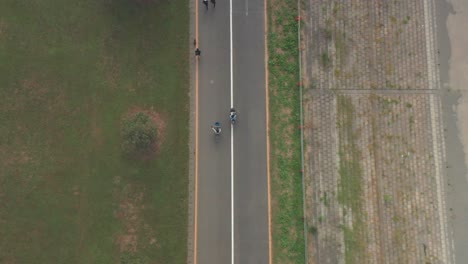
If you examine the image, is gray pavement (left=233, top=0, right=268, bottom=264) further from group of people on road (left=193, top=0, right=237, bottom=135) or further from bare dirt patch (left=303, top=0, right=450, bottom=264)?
bare dirt patch (left=303, top=0, right=450, bottom=264)

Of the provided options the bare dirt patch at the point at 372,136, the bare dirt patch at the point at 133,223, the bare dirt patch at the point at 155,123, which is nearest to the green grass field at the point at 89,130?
the bare dirt patch at the point at 133,223

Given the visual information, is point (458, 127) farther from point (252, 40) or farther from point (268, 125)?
point (252, 40)

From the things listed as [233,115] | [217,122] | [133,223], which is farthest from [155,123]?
[133,223]

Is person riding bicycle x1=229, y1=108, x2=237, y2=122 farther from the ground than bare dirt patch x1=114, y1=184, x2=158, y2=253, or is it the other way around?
person riding bicycle x1=229, y1=108, x2=237, y2=122

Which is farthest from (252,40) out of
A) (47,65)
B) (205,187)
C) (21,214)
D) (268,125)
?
(21,214)

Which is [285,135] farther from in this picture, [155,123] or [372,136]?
[155,123]

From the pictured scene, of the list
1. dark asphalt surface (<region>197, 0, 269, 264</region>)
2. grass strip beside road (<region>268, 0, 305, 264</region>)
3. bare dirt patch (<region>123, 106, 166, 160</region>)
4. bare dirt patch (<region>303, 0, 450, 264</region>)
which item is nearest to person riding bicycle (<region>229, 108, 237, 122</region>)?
dark asphalt surface (<region>197, 0, 269, 264</region>)

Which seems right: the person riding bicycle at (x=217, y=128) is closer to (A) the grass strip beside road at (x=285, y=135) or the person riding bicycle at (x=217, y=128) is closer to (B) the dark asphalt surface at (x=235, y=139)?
(B) the dark asphalt surface at (x=235, y=139)
